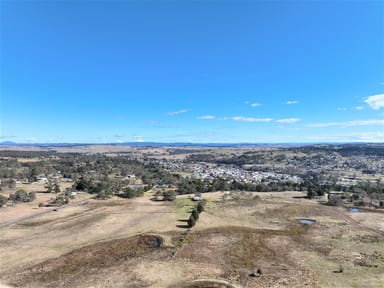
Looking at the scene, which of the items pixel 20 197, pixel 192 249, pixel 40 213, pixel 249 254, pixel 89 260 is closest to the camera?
pixel 89 260

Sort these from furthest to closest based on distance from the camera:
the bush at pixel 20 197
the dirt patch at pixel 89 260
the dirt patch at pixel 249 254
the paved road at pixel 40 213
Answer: the bush at pixel 20 197 < the paved road at pixel 40 213 < the dirt patch at pixel 89 260 < the dirt patch at pixel 249 254

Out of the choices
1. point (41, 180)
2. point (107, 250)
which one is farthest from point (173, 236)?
point (41, 180)

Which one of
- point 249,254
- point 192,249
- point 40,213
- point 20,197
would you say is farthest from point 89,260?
point 20,197

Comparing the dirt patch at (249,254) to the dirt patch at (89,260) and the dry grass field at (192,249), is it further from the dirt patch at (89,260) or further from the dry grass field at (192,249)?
the dirt patch at (89,260)

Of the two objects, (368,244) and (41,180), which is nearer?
(368,244)

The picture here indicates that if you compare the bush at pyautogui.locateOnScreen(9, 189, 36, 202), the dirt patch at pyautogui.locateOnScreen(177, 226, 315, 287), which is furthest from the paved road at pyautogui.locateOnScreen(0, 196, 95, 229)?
the dirt patch at pyautogui.locateOnScreen(177, 226, 315, 287)

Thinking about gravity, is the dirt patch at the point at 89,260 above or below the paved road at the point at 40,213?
above

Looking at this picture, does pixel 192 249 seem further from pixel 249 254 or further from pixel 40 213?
pixel 40 213

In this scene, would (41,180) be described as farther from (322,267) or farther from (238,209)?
(322,267)

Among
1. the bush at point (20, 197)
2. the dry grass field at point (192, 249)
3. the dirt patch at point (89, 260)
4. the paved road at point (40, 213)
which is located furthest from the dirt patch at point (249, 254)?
the bush at point (20, 197)
